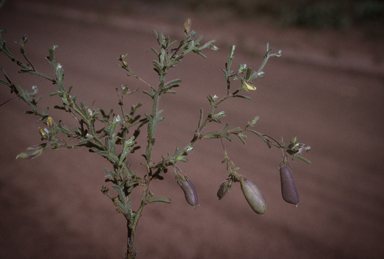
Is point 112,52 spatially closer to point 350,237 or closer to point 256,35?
point 256,35

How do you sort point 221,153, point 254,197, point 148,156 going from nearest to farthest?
point 254,197 < point 148,156 < point 221,153

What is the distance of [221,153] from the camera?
320 centimetres

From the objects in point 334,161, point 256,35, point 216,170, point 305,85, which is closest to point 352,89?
point 305,85

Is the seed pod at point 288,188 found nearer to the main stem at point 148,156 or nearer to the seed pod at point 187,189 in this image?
the seed pod at point 187,189

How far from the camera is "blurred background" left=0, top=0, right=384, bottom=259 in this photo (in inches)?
74.7

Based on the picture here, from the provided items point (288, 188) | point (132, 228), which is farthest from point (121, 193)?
point (288, 188)

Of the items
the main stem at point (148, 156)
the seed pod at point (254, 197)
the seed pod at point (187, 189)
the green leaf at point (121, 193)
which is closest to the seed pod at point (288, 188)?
the seed pod at point (254, 197)

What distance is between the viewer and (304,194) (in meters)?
2.67

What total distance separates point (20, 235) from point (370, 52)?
7025 millimetres

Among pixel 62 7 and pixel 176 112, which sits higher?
pixel 62 7

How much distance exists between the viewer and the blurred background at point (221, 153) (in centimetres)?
190

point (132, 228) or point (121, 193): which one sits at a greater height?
point (121, 193)

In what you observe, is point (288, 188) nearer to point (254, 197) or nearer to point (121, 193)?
point (254, 197)

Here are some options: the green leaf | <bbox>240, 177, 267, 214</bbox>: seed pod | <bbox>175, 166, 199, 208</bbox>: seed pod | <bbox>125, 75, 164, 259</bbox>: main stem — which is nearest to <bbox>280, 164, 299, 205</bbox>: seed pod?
<bbox>240, 177, 267, 214</bbox>: seed pod
